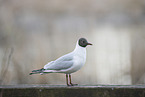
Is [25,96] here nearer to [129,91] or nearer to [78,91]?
[78,91]

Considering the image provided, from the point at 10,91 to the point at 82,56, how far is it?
2.55 feet

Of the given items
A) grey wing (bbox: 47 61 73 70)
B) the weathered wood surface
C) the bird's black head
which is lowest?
the weathered wood surface

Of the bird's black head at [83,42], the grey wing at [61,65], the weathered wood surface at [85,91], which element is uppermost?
the bird's black head at [83,42]

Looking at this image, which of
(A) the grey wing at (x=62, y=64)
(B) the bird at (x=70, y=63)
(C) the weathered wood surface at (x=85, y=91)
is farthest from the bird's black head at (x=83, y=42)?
(C) the weathered wood surface at (x=85, y=91)

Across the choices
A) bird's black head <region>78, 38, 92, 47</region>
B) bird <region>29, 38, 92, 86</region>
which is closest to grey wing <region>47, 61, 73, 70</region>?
bird <region>29, 38, 92, 86</region>

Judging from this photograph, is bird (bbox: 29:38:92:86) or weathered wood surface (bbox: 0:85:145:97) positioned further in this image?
bird (bbox: 29:38:92:86)

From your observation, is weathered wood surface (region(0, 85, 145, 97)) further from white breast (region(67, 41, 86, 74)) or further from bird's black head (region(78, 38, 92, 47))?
bird's black head (region(78, 38, 92, 47))

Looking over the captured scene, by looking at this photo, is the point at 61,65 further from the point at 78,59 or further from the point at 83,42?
the point at 83,42

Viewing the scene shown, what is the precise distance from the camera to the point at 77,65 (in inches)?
93.0

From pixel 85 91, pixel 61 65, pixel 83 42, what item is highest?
pixel 83 42

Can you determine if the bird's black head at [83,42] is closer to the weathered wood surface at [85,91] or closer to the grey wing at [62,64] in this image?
the grey wing at [62,64]

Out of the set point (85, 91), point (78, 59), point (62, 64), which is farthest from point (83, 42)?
point (85, 91)

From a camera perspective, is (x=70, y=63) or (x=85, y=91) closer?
(x=85, y=91)

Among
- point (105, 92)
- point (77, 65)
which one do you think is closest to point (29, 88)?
point (77, 65)
